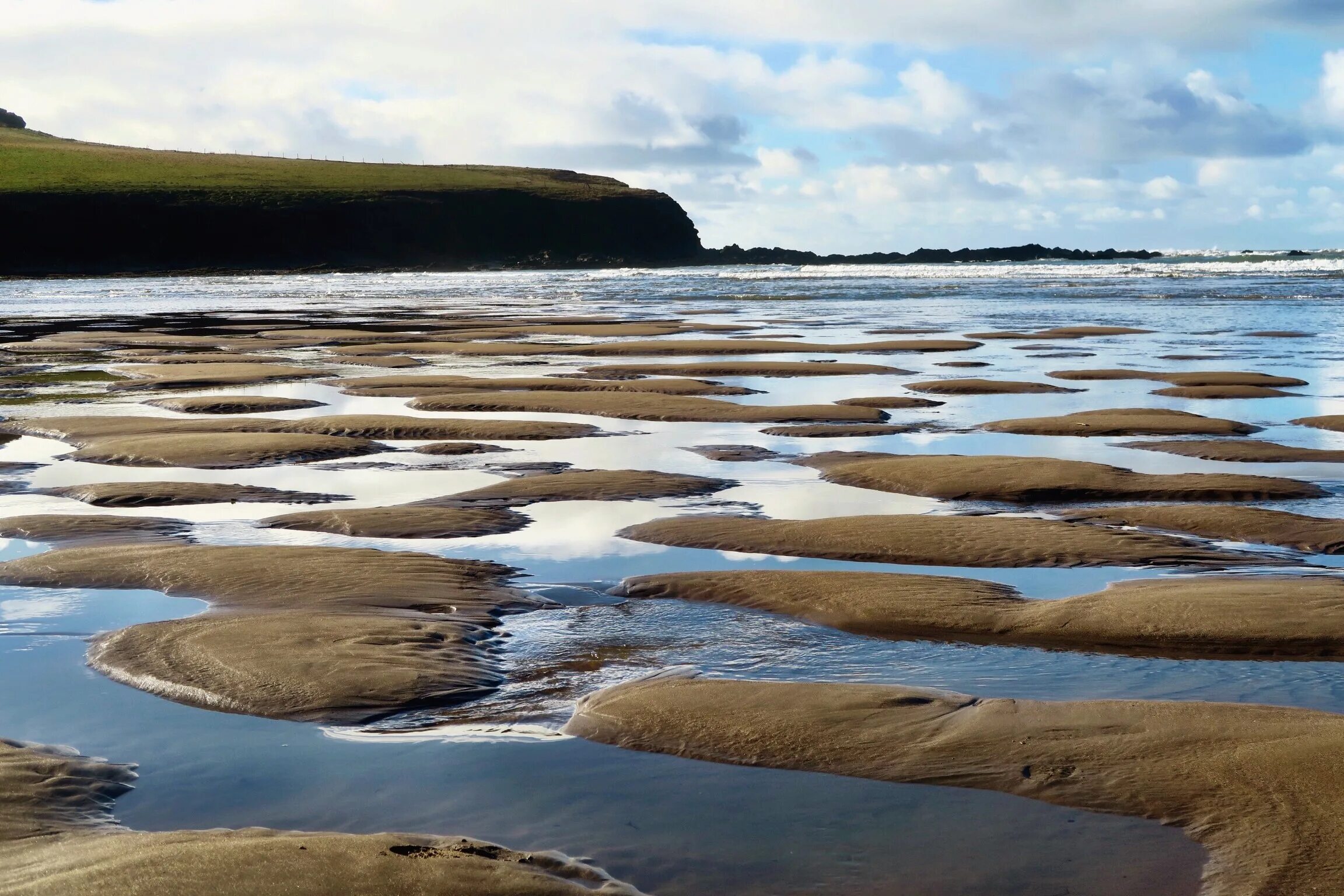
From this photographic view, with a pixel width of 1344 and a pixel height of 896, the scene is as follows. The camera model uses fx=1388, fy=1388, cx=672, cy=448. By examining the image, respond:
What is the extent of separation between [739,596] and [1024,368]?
15444mm

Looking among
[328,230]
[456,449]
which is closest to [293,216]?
[328,230]

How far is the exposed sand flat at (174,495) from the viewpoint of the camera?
10953mm

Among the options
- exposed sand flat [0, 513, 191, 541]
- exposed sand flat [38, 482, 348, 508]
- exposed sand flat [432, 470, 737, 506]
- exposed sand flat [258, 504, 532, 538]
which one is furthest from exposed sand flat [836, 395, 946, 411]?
exposed sand flat [0, 513, 191, 541]

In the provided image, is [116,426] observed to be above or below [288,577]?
above

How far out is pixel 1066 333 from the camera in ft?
99.3

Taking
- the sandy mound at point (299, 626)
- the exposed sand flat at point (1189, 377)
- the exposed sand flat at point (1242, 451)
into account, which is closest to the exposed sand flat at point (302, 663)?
the sandy mound at point (299, 626)

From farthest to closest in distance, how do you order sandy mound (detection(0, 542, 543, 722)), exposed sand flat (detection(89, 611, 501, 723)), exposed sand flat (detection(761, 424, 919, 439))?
exposed sand flat (detection(761, 424, 919, 439))
sandy mound (detection(0, 542, 543, 722))
exposed sand flat (detection(89, 611, 501, 723))

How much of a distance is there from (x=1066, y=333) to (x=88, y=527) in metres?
24.2

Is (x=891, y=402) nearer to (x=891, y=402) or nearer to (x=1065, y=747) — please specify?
(x=891, y=402)

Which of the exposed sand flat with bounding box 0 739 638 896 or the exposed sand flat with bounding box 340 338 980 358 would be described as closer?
the exposed sand flat with bounding box 0 739 638 896

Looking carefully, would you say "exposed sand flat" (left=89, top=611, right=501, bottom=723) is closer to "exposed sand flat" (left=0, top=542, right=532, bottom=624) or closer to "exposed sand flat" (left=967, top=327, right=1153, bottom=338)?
"exposed sand flat" (left=0, top=542, right=532, bottom=624)

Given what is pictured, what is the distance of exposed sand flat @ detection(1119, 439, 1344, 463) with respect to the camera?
1288 centimetres

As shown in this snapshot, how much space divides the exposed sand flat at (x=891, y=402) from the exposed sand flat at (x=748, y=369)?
3368 millimetres

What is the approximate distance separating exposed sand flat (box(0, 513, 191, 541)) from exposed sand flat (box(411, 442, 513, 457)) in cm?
381
